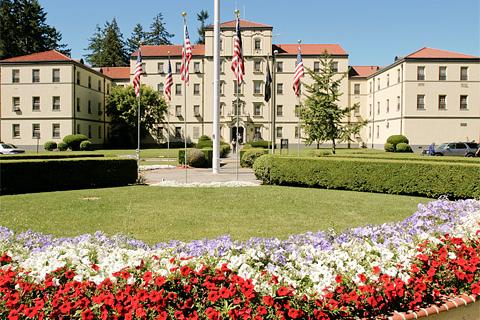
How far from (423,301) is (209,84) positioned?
55.7 m

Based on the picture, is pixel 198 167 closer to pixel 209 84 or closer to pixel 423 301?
pixel 423 301

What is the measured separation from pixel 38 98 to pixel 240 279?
2053 inches

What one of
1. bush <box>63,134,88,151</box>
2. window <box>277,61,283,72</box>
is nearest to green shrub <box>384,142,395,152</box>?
window <box>277,61,283,72</box>

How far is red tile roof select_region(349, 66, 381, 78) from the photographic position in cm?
6125

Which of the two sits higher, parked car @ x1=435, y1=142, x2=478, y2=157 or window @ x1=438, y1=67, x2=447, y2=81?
window @ x1=438, y1=67, x2=447, y2=81

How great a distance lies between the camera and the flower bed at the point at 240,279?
3551 mm

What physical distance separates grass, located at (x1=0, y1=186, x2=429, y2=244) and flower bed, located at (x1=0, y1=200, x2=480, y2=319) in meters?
3.37

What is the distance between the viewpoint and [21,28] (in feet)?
212

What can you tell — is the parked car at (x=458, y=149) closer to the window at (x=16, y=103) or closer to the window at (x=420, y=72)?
the window at (x=420, y=72)

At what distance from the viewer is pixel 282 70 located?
5953 centimetres

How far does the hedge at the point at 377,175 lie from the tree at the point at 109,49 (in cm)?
7253

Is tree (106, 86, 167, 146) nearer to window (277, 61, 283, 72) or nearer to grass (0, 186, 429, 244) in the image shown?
window (277, 61, 283, 72)

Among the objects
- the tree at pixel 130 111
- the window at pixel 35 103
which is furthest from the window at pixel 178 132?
the window at pixel 35 103

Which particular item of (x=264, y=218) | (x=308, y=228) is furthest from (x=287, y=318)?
(x=264, y=218)
